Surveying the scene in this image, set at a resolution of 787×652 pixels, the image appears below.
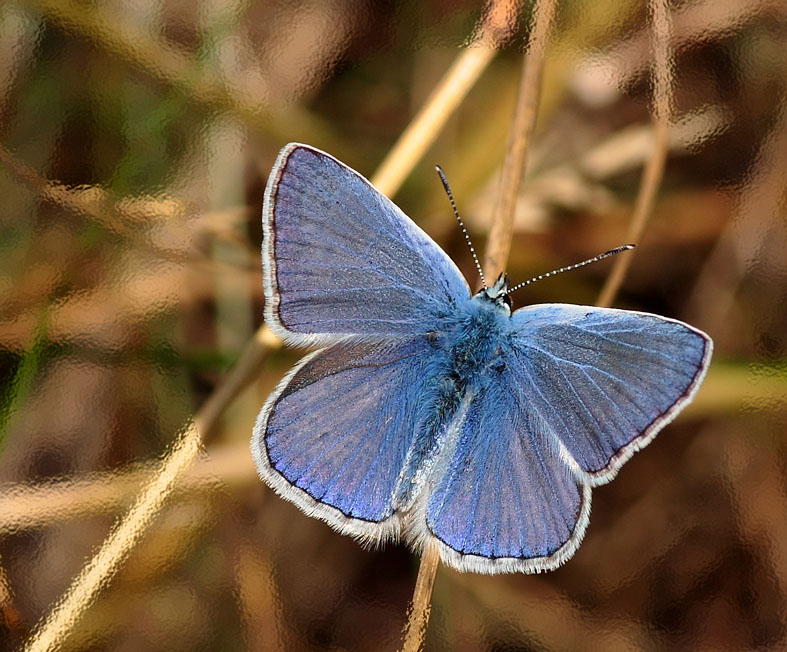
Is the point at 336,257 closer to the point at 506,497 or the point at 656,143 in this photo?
the point at 506,497

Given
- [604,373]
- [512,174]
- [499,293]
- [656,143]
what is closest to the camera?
[604,373]

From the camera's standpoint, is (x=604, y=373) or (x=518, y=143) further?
(x=518, y=143)

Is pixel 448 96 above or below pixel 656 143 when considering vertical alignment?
above

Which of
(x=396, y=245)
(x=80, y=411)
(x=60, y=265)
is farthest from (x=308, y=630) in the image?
(x=60, y=265)

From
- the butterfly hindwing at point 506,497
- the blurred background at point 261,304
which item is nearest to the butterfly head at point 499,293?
the butterfly hindwing at point 506,497

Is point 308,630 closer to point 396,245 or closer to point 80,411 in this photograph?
point 80,411

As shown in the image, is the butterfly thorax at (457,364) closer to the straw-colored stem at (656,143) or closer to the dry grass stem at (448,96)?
the dry grass stem at (448,96)

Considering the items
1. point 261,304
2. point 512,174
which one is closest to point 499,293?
point 512,174

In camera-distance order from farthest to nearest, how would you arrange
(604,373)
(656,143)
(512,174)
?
(656,143) → (512,174) → (604,373)

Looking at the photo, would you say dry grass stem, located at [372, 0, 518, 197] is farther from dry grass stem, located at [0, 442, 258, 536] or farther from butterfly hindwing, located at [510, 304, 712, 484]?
dry grass stem, located at [0, 442, 258, 536]
